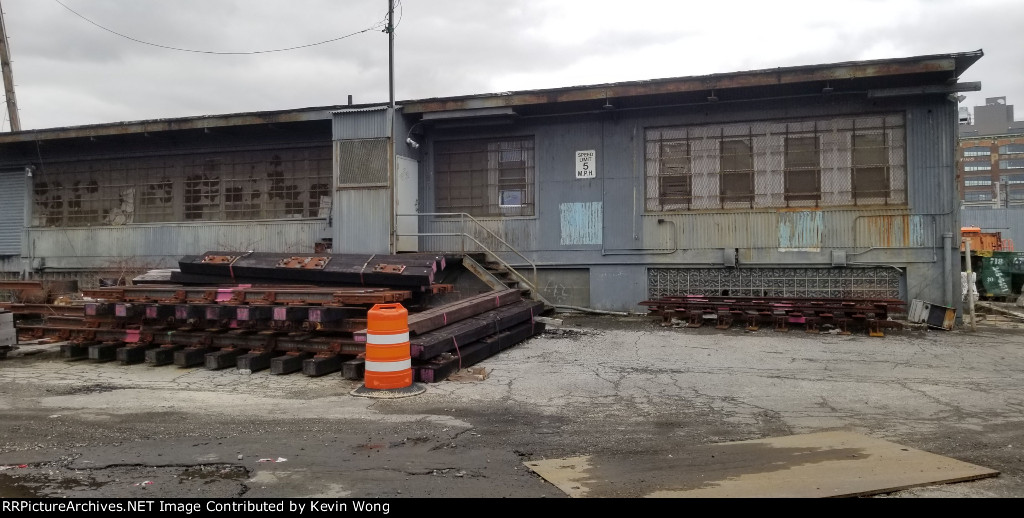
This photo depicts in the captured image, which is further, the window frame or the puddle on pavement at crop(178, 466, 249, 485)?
the window frame

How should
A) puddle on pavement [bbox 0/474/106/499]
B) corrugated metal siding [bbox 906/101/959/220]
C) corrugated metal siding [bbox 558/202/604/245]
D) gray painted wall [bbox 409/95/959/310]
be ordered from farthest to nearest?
corrugated metal siding [bbox 558/202/604/245], gray painted wall [bbox 409/95/959/310], corrugated metal siding [bbox 906/101/959/220], puddle on pavement [bbox 0/474/106/499]

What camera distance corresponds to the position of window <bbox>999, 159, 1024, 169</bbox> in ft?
311

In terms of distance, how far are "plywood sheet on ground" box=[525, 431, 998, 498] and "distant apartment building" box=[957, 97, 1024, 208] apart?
102 m

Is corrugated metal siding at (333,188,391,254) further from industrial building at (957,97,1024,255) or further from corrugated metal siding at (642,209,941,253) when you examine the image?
industrial building at (957,97,1024,255)

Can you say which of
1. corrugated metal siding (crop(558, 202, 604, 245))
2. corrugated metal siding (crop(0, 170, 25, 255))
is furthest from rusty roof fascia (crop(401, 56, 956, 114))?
corrugated metal siding (crop(0, 170, 25, 255))

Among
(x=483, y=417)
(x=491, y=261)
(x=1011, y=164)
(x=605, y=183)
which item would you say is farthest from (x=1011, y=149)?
(x=483, y=417)

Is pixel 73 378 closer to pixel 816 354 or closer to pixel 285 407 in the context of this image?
pixel 285 407

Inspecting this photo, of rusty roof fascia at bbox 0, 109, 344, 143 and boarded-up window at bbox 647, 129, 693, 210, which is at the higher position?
rusty roof fascia at bbox 0, 109, 344, 143

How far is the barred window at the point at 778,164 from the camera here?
1440 centimetres

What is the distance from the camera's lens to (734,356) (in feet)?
33.7

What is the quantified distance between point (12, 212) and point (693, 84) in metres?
21.0

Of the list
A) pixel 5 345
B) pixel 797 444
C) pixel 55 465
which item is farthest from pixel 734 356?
pixel 5 345

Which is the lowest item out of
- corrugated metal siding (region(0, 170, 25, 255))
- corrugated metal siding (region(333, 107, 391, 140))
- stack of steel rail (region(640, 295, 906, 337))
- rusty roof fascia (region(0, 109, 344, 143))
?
stack of steel rail (region(640, 295, 906, 337))

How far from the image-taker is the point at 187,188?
763 inches
